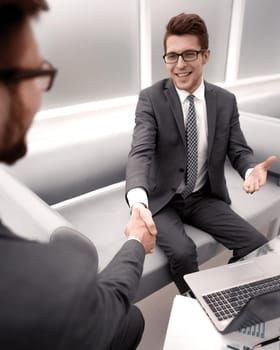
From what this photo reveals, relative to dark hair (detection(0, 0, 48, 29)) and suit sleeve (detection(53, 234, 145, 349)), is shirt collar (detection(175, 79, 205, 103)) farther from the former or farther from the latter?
dark hair (detection(0, 0, 48, 29))

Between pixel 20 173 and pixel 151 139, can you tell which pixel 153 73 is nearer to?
pixel 151 139

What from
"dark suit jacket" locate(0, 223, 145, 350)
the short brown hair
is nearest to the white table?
"dark suit jacket" locate(0, 223, 145, 350)

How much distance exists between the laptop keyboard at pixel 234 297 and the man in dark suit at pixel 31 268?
505 millimetres

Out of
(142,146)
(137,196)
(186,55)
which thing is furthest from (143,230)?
(186,55)

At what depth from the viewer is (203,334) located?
978 millimetres

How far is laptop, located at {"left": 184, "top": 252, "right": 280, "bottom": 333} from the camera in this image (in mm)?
952

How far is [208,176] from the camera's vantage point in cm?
176

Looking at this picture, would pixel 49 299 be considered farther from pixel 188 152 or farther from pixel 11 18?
pixel 188 152

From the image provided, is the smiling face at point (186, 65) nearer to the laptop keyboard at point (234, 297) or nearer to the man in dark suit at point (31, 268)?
the laptop keyboard at point (234, 297)

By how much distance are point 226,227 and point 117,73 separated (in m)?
1.53

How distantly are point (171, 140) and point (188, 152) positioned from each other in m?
0.11

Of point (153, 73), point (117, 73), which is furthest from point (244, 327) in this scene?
point (153, 73)

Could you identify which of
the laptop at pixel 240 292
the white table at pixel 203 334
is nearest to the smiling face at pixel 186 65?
the laptop at pixel 240 292

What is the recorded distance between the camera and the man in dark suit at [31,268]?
1.62 feet
